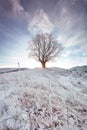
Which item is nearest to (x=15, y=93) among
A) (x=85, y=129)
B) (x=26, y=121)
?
(x=26, y=121)

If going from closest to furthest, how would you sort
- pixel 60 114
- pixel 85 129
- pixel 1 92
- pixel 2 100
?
pixel 85 129 < pixel 60 114 < pixel 2 100 < pixel 1 92

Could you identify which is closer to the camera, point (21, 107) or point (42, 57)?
point (21, 107)

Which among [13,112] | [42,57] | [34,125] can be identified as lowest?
[34,125]

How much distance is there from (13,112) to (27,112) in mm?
494

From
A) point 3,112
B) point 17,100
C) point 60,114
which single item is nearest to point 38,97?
point 17,100

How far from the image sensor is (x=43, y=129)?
3.64 m

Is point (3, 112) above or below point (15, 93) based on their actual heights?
below

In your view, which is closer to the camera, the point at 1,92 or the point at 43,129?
the point at 43,129

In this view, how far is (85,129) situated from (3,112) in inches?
115

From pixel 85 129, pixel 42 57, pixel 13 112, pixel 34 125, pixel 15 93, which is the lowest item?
pixel 85 129

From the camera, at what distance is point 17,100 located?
4.78 m

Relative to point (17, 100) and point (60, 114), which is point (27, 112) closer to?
point (17, 100)

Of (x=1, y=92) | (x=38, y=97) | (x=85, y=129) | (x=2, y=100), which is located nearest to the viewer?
(x=85, y=129)

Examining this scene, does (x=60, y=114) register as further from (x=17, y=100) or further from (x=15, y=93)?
(x=15, y=93)
